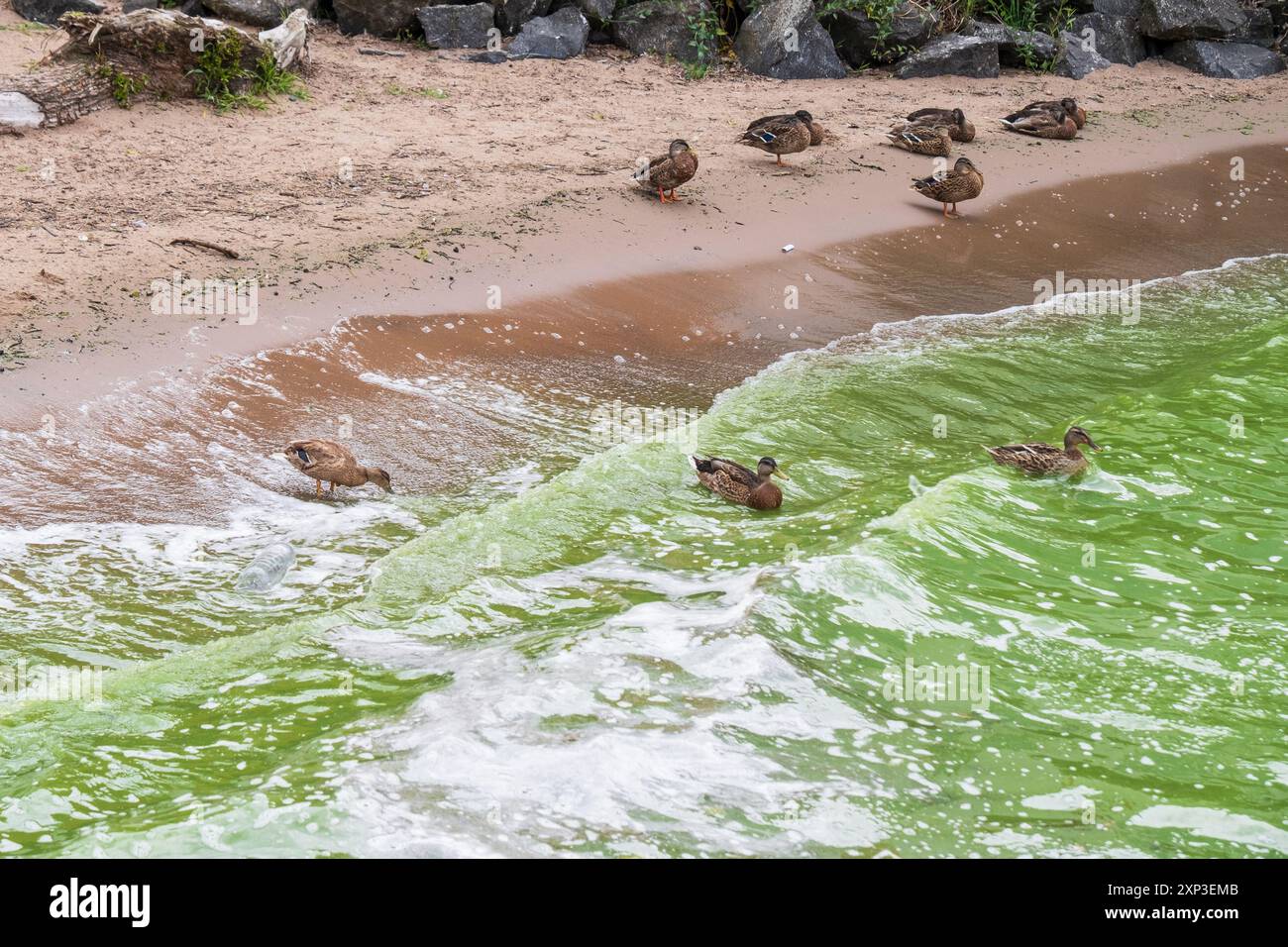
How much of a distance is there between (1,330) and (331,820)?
602cm

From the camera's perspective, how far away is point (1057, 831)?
484 centimetres

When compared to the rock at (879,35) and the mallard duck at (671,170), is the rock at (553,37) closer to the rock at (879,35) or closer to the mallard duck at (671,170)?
the rock at (879,35)

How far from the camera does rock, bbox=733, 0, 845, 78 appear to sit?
1833cm

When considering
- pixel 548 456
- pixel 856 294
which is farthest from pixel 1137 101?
pixel 548 456

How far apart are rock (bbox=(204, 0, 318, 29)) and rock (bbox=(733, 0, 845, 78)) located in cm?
661

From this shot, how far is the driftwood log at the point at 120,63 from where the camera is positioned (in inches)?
500

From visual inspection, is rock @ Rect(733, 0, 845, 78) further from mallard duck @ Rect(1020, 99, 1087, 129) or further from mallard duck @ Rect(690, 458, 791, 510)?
mallard duck @ Rect(690, 458, 791, 510)

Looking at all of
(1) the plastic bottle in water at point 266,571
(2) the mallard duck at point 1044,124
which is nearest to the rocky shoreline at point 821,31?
(2) the mallard duck at point 1044,124

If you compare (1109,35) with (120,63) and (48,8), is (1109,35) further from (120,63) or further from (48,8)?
(48,8)

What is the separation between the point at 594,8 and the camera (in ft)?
60.2

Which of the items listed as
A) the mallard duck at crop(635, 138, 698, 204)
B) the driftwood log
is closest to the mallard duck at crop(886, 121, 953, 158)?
the mallard duck at crop(635, 138, 698, 204)

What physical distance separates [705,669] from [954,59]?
15.7 m

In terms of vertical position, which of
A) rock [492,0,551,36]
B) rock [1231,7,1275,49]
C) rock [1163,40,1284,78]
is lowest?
rock [492,0,551,36]

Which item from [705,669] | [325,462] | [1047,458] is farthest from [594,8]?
[705,669]
